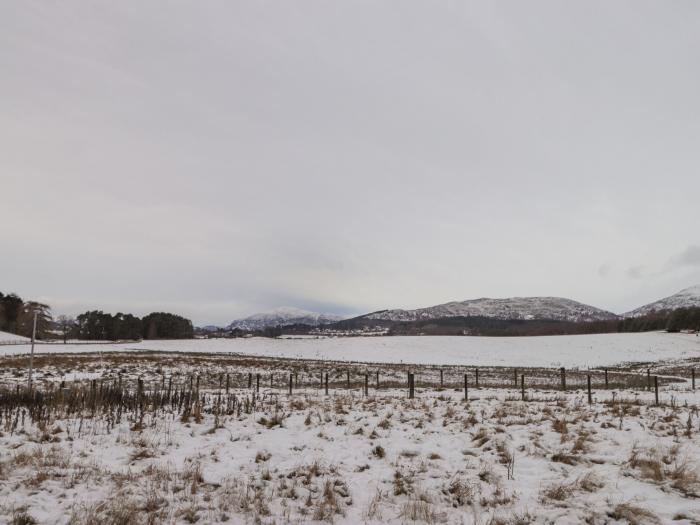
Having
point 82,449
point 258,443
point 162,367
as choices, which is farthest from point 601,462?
point 162,367

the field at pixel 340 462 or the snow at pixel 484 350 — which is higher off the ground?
the field at pixel 340 462

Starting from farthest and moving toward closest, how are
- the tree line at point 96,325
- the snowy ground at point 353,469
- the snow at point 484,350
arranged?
the tree line at point 96,325, the snow at point 484,350, the snowy ground at point 353,469

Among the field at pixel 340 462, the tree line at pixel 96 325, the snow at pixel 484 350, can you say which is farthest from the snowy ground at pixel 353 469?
the tree line at pixel 96 325

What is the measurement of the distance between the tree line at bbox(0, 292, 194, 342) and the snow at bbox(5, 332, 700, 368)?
4289 cm

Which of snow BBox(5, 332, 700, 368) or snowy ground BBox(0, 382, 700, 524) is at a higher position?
snowy ground BBox(0, 382, 700, 524)

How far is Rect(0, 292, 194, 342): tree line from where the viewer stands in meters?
105

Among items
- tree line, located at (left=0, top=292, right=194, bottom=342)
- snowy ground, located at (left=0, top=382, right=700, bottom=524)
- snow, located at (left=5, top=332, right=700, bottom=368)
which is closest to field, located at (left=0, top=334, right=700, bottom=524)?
snowy ground, located at (left=0, top=382, right=700, bottom=524)

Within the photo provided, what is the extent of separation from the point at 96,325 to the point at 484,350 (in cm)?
12134

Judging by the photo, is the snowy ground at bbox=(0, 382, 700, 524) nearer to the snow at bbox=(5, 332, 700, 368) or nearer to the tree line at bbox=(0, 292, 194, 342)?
the snow at bbox=(5, 332, 700, 368)

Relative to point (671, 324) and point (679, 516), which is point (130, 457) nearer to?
point (679, 516)

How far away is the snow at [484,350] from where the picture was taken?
6219 cm

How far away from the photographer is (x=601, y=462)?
9.84m

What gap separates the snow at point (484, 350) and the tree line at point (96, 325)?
42887 mm

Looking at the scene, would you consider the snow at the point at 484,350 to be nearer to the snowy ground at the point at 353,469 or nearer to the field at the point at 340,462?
the field at the point at 340,462
